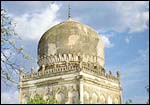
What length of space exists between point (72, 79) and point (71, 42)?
10.5 feet

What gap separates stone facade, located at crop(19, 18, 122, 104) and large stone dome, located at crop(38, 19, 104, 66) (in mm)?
71

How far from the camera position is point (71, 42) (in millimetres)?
22219

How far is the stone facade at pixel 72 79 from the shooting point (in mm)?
19953

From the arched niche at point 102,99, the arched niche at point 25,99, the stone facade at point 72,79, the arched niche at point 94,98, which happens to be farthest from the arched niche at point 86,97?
the arched niche at point 25,99

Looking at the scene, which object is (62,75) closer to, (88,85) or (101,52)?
(88,85)

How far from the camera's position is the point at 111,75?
74.0 ft

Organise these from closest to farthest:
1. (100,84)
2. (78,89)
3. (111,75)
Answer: (78,89) → (100,84) → (111,75)

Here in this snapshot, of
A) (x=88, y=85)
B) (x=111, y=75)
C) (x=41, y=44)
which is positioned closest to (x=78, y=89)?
(x=88, y=85)

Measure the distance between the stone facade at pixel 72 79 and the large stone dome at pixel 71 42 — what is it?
7cm

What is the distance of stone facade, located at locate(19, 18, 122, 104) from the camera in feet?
65.5

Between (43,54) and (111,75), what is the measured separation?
4998 millimetres

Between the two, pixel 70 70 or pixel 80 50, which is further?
pixel 80 50

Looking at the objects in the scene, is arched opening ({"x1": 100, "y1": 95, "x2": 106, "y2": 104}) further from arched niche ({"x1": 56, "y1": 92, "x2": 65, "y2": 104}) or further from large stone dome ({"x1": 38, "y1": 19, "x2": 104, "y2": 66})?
large stone dome ({"x1": 38, "y1": 19, "x2": 104, "y2": 66})

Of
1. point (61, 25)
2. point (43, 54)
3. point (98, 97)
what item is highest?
point (61, 25)
